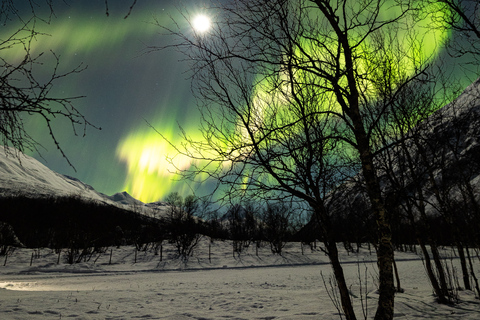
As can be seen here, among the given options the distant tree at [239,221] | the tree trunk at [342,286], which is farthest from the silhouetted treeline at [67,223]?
the tree trunk at [342,286]

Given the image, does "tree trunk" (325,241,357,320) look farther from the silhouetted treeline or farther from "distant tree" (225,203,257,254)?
the silhouetted treeline

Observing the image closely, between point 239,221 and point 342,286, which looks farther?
point 239,221

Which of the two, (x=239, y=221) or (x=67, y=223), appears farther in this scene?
(x=67, y=223)

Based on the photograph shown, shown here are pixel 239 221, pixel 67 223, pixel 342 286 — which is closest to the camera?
pixel 342 286

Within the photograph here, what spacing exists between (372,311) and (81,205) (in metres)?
88.9

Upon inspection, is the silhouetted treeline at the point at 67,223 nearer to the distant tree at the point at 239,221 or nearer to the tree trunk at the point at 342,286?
the distant tree at the point at 239,221

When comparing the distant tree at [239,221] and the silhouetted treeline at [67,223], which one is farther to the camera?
the silhouetted treeline at [67,223]

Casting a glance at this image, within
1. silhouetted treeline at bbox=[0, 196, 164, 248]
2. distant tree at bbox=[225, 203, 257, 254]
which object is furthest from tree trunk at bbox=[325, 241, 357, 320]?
silhouetted treeline at bbox=[0, 196, 164, 248]

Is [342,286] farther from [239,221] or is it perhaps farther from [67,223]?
[67,223]

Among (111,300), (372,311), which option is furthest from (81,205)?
(372,311)

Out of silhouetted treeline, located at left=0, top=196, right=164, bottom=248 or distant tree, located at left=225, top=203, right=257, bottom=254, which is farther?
silhouetted treeline, located at left=0, top=196, right=164, bottom=248

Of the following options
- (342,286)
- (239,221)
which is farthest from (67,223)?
(342,286)

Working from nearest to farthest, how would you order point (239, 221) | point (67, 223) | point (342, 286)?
point (342, 286) < point (239, 221) < point (67, 223)

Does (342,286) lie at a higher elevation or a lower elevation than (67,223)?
lower
